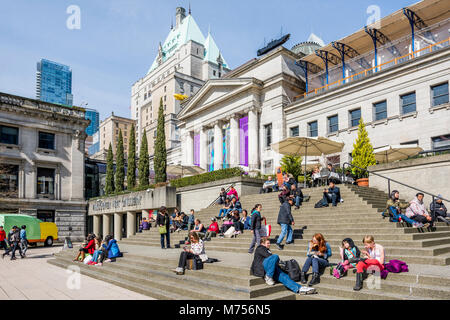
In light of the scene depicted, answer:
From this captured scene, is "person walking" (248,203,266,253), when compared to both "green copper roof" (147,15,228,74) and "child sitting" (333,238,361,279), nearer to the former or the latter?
"child sitting" (333,238,361,279)

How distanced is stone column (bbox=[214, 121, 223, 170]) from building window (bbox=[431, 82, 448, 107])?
2059 centimetres

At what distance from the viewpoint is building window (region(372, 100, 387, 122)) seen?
91.6ft

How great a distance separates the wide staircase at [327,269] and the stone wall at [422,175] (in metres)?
1.14

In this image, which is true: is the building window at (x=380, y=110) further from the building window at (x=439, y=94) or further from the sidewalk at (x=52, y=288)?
the sidewalk at (x=52, y=288)

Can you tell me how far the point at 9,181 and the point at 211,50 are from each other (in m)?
85.2

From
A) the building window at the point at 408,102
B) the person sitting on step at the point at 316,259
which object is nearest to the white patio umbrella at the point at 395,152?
the building window at the point at 408,102

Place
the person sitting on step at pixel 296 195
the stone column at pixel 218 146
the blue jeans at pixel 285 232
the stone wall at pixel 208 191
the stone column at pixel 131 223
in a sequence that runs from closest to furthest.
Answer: the blue jeans at pixel 285 232, the person sitting on step at pixel 296 195, the stone wall at pixel 208 191, the stone column at pixel 131 223, the stone column at pixel 218 146

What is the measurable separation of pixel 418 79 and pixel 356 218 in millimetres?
17083

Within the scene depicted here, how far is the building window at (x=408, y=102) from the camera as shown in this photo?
26.1 metres

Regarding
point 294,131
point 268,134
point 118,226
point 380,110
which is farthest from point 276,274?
point 268,134

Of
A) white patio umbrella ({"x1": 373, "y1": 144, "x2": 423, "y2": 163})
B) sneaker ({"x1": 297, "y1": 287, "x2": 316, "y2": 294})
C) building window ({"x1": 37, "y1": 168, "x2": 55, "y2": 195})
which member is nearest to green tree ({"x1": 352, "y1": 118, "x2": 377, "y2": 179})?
white patio umbrella ({"x1": 373, "y1": 144, "x2": 423, "y2": 163})

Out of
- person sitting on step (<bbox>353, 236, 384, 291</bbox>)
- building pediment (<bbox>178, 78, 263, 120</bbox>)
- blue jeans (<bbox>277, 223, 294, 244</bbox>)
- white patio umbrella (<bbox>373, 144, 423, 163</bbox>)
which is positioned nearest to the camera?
person sitting on step (<bbox>353, 236, 384, 291</bbox>)

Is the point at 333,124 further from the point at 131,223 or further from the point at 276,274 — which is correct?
the point at 276,274
